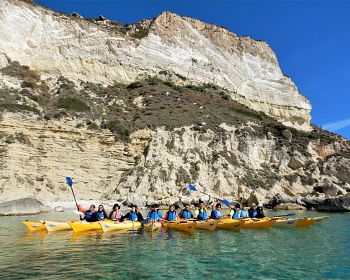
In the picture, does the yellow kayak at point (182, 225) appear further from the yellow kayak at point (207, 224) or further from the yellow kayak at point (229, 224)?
the yellow kayak at point (229, 224)

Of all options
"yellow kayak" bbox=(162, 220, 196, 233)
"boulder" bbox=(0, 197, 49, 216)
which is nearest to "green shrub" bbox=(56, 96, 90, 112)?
"boulder" bbox=(0, 197, 49, 216)

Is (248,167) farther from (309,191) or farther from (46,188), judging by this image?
(46,188)

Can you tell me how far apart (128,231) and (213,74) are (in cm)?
4337

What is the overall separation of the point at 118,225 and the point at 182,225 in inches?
107

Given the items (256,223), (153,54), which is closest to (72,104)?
(153,54)

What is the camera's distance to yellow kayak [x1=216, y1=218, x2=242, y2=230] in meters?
15.4

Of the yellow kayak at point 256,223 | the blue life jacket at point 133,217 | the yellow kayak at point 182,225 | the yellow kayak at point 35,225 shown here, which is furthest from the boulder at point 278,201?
the yellow kayak at point 35,225

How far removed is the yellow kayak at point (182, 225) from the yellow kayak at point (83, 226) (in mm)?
3037

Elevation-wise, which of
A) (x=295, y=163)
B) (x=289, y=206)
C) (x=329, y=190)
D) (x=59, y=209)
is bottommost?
(x=289, y=206)

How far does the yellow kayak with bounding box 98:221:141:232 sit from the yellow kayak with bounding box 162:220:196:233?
129cm

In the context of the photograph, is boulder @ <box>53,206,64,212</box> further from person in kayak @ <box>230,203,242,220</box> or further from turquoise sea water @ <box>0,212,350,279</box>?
person in kayak @ <box>230,203,242,220</box>

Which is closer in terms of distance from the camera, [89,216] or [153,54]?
[89,216]

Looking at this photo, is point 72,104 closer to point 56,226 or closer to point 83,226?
point 56,226

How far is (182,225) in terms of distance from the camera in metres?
15.2
